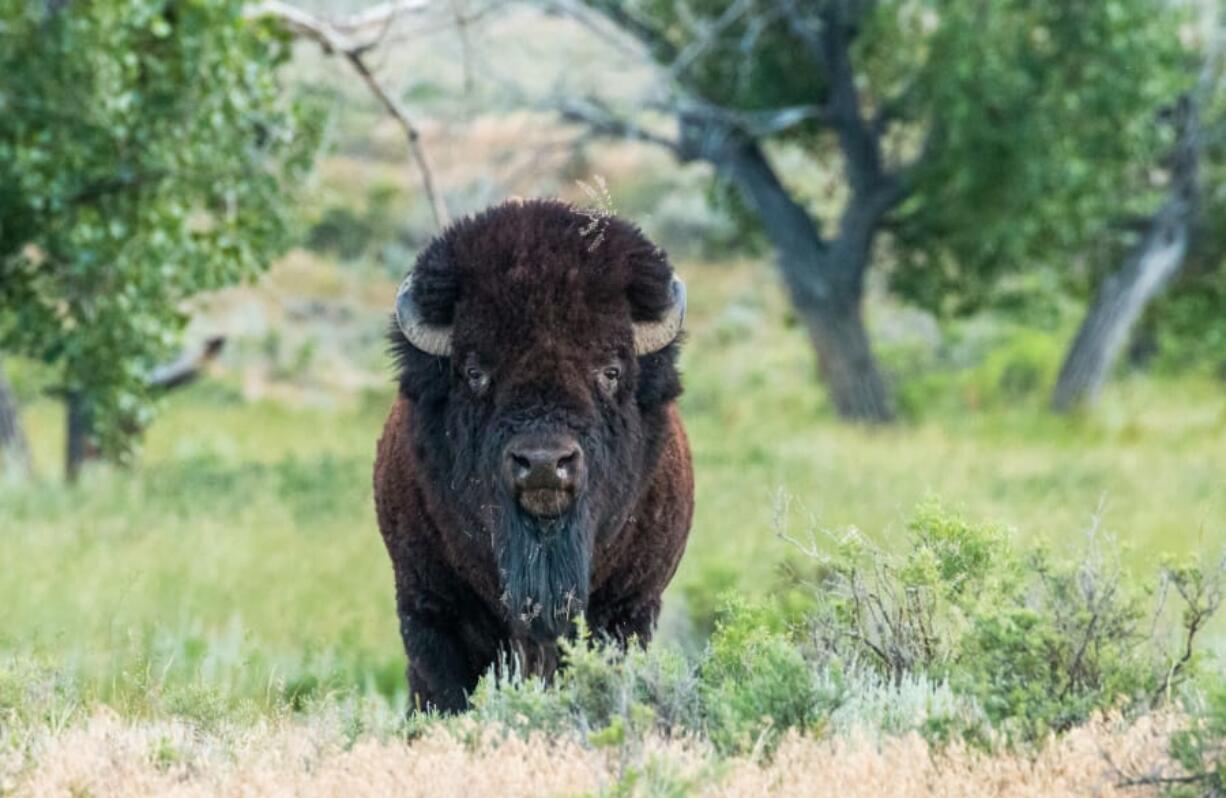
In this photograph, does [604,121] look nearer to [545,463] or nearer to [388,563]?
[388,563]

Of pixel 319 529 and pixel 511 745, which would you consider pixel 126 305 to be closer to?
pixel 319 529

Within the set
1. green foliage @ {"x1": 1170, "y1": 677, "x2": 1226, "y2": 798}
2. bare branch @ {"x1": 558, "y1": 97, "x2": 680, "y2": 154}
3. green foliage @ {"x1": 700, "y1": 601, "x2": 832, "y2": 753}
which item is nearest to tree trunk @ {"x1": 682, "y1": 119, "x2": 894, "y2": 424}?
bare branch @ {"x1": 558, "y1": 97, "x2": 680, "y2": 154}

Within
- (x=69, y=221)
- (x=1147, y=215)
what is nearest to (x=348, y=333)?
(x=1147, y=215)

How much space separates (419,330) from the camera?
25.4 feet

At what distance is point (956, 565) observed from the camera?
7137 millimetres

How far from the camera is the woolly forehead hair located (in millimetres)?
7469

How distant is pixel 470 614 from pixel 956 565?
1.94 m

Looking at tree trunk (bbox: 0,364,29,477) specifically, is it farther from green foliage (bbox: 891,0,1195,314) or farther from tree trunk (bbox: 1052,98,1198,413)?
tree trunk (bbox: 1052,98,1198,413)

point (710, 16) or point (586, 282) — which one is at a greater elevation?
point (710, 16)

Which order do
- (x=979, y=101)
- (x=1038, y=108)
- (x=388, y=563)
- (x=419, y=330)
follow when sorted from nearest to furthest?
(x=419, y=330) < (x=388, y=563) < (x=1038, y=108) < (x=979, y=101)

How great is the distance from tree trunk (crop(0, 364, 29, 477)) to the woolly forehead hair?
1094cm

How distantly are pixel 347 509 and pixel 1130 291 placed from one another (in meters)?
13.5

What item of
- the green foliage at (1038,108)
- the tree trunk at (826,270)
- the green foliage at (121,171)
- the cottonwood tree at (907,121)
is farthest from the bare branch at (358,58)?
the tree trunk at (826,270)

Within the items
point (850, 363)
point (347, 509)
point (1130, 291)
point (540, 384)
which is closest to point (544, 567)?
point (540, 384)
